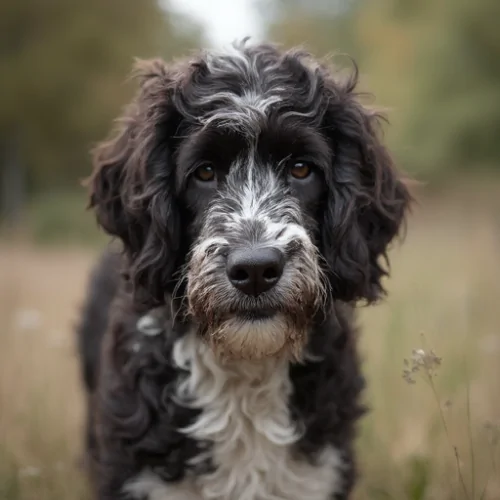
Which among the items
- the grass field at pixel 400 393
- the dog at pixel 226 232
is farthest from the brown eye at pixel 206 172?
the grass field at pixel 400 393

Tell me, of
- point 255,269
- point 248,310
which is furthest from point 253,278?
point 248,310

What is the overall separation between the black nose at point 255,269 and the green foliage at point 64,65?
21.3 meters

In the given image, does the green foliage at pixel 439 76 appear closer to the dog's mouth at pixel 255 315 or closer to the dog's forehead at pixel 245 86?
the dog's forehead at pixel 245 86

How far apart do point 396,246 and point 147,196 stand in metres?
2.27

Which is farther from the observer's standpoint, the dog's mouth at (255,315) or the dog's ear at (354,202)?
the dog's ear at (354,202)

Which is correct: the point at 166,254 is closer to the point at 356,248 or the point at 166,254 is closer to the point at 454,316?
the point at 356,248

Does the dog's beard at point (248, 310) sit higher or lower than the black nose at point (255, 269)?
lower

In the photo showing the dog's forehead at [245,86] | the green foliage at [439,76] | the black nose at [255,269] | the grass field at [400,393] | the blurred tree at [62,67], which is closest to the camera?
the black nose at [255,269]

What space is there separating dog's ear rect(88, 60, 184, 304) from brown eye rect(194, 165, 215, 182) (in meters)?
0.12

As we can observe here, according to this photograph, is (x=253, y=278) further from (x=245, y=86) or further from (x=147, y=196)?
(x=245, y=86)

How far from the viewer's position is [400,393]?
5.39m

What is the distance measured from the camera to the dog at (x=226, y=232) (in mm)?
3266

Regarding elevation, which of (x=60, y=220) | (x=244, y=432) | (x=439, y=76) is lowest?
(x=60, y=220)

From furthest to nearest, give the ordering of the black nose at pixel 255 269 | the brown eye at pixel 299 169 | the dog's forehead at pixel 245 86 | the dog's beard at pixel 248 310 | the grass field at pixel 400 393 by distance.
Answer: the grass field at pixel 400 393 < the brown eye at pixel 299 169 < the dog's forehead at pixel 245 86 < the dog's beard at pixel 248 310 < the black nose at pixel 255 269
